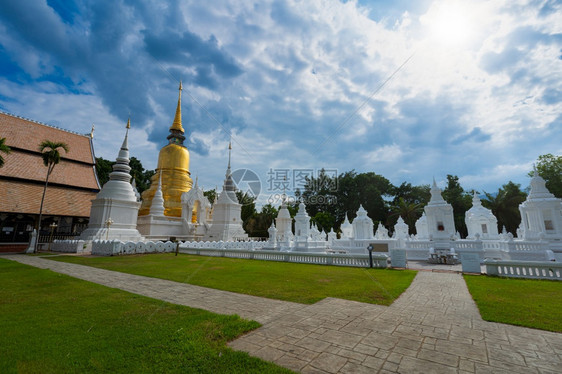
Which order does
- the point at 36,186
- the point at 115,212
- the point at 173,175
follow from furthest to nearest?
the point at 173,175, the point at 36,186, the point at 115,212

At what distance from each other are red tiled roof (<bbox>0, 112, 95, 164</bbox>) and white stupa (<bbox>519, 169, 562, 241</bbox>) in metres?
40.8

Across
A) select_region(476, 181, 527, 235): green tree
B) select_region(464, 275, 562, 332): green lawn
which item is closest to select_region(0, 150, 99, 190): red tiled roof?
select_region(464, 275, 562, 332): green lawn

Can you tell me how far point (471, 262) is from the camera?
34.3 feet

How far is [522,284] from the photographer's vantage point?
7875mm

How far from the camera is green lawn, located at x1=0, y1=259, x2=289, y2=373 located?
2.91m

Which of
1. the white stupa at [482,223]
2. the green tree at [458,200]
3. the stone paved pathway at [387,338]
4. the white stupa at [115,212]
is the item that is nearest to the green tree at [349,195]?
the green tree at [458,200]

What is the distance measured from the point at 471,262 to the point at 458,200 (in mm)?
34474

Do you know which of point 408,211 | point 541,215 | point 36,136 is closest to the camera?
point 541,215

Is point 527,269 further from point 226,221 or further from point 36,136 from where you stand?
point 36,136

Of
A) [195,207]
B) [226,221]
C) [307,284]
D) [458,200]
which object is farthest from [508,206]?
[195,207]

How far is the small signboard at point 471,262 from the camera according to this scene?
1033 centimetres

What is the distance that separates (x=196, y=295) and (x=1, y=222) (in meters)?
29.0

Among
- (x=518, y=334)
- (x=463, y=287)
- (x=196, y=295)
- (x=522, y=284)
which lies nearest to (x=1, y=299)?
(x=196, y=295)

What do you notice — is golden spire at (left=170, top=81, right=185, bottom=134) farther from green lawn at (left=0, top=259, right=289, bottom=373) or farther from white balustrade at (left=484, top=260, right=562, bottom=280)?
white balustrade at (left=484, top=260, right=562, bottom=280)
